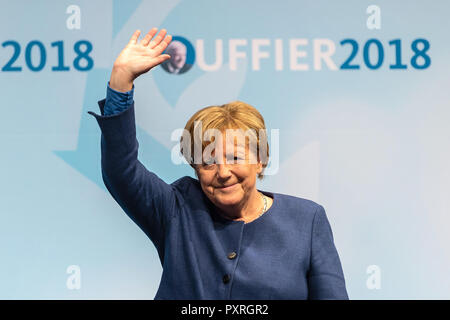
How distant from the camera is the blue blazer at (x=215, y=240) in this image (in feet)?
5.83

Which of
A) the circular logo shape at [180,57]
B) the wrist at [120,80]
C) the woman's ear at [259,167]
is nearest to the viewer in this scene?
the wrist at [120,80]

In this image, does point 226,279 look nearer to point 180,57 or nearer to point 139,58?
point 139,58

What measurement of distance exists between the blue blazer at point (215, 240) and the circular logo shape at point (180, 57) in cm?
106

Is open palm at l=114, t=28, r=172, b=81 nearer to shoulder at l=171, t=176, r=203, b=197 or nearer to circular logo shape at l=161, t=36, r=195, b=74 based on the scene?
shoulder at l=171, t=176, r=203, b=197

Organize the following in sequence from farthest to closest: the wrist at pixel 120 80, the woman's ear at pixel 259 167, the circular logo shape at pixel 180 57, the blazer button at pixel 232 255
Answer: the circular logo shape at pixel 180 57
the woman's ear at pixel 259 167
the blazer button at pixel 232 255
the wrist at pixel 120 80

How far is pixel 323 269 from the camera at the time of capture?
1.84m

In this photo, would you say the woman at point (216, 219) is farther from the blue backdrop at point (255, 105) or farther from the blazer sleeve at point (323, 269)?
the blue backdrop at point (255, 105)

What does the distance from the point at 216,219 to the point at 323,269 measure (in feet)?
1.10

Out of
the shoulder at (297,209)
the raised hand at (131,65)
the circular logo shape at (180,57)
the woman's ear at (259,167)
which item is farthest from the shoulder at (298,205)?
the circular logo shape at (180,57)

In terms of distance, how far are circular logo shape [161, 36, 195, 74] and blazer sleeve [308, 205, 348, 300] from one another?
1.20 metres

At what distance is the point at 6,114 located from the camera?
2.90 metres

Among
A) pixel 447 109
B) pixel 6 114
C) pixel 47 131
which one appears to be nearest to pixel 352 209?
pixel 447 109

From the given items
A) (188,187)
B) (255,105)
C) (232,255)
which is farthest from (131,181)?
(255,105)

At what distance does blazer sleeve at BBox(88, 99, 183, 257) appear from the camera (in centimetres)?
173
